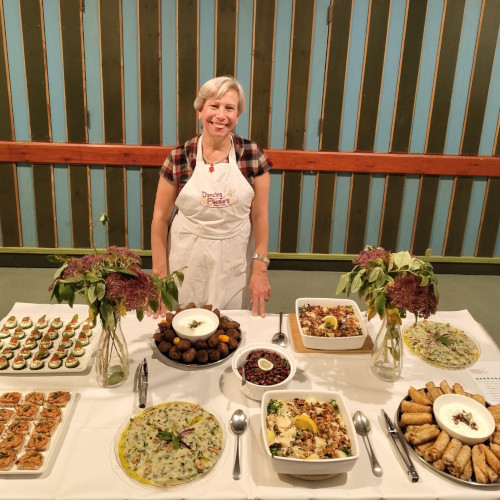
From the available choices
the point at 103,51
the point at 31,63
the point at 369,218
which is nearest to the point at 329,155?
the point at 369,218

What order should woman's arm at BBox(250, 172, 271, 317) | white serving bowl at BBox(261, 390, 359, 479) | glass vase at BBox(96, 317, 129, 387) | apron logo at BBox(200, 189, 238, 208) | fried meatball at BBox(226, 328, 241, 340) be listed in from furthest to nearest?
apron logo at BBox(200, 189, 238, 208), woman's arm at BBox(250, 172, 271, 317), fried meatball at BBox(226, 328, 241, 340), glass vase at BBox(96, 317, 129, 387), white serving bowl at BBox(261, 390, 359, 479)

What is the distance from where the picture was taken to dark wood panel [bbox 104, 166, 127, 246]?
429 cm

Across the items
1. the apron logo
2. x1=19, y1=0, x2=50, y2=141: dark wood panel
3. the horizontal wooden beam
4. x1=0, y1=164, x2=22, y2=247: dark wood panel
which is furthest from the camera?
x1=0, y1=164, x2=22, y2=247: dark wood panel

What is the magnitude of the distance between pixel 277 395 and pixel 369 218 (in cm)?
328

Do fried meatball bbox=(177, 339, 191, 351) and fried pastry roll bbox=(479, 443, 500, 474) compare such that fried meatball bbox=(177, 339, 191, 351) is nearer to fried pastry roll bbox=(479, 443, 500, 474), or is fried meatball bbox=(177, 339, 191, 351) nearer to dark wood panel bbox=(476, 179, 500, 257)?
fried pastry roll bbox=(479, 443, 500, 474)

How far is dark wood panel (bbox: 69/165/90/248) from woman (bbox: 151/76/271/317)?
→ 6.98 feet

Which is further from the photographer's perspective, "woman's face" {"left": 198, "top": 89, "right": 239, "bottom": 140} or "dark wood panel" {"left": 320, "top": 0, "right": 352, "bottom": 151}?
"dark wood panel" {"left": 320, "top": 0, "right": 352, "bottom": 151}

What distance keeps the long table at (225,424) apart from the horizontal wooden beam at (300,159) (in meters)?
2.38

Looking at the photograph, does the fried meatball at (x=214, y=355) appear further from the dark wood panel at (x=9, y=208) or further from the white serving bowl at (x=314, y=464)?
the dark wood panel at (x=9, y=208)

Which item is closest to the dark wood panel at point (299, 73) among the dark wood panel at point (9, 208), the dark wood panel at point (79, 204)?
the dark wood panel at point (79, 204)

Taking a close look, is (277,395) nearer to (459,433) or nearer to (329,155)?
(459,433)

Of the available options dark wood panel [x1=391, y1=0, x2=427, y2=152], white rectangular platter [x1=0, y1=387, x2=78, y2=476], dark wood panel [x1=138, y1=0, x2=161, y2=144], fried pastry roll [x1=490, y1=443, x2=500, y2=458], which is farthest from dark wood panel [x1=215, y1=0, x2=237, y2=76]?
fried pastry roll [x1=490, y1=443, x2=500, y2=458]

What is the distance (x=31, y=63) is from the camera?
3957 mm

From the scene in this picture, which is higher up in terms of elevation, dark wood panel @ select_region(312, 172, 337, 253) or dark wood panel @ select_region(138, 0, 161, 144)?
dark wood panel @ select_region(138, 0, 161, 144)
